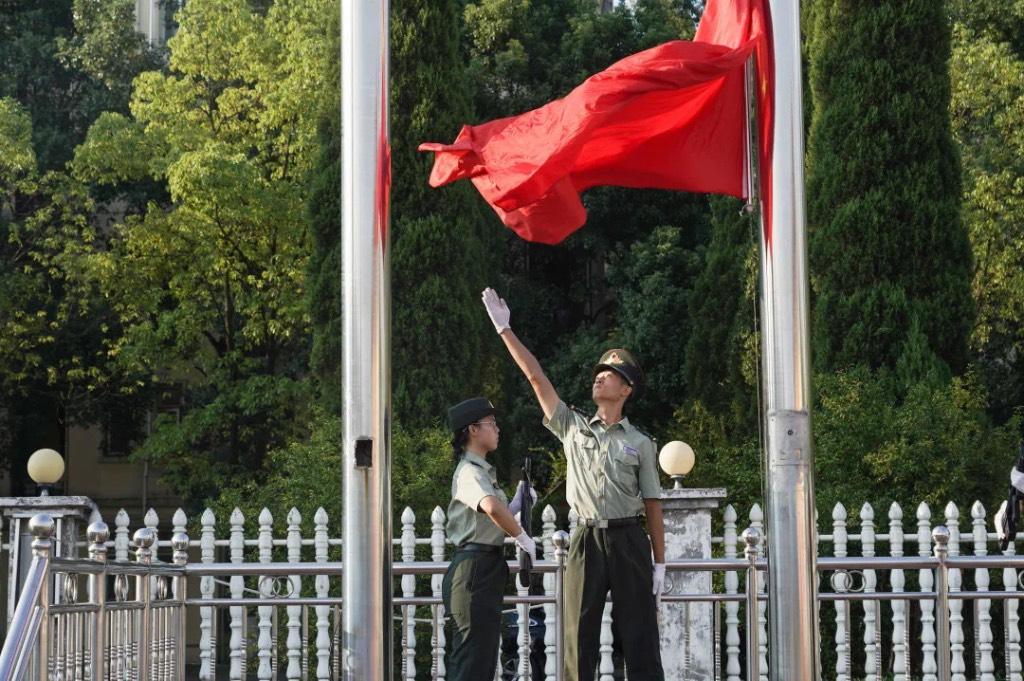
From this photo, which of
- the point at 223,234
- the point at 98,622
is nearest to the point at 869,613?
the point at 98,622

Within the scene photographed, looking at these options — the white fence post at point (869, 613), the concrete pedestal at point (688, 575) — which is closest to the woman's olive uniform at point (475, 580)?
the white fence post at point (869, 613)

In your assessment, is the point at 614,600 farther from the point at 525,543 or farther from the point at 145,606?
the point at 145,606

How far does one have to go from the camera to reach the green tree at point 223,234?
62.1ft

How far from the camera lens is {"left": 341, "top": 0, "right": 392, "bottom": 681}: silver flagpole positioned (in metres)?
5.07

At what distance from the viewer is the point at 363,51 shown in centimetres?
541

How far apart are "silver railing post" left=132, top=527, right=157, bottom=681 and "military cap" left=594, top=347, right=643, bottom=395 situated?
2127mm

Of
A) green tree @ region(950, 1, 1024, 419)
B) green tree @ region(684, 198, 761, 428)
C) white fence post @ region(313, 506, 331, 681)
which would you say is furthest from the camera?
green tree @ region(950, 1, 1024, 419)

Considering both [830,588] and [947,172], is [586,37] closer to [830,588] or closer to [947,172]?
[947,172]

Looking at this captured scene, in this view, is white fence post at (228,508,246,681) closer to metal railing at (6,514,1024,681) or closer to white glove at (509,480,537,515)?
metal railing at (6,514,1024,681)

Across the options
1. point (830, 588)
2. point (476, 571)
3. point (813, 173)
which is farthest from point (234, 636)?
point (813, 173)

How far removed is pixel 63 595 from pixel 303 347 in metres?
14.8

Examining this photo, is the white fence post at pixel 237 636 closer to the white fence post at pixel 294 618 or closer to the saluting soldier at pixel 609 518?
the white fence post at pixel 294 618

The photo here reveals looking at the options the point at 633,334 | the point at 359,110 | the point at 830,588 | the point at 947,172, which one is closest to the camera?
the point at 359,110

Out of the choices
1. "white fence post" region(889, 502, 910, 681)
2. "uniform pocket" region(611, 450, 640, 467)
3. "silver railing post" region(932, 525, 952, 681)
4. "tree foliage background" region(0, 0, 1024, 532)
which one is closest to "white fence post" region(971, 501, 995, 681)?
"white fence post" region(889, 502, 910, 681)
